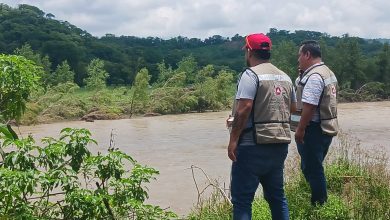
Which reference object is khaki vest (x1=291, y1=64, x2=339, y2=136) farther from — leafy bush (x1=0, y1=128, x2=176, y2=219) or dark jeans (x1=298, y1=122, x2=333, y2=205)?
leafy bush (x1=0, y1=128, x2=176, y2=219)

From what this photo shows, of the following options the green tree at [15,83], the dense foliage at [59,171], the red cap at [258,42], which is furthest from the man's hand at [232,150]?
the green tree at [15,83]

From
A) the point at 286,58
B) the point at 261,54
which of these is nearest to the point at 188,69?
the point at 286,58

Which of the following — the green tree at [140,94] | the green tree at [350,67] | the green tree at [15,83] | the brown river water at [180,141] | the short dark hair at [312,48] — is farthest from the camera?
the green tree at [350,67]

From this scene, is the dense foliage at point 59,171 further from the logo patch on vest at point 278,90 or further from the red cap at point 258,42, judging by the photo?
the red cap at point 258,42

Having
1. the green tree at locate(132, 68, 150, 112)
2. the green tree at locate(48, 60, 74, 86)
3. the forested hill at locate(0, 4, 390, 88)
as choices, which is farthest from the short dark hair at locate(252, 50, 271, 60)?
the forested hill at locate(0, 4, 390, 88)

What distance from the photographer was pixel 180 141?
17438 millimetres

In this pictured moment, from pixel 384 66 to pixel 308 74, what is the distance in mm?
38455

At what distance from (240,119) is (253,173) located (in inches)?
14.4

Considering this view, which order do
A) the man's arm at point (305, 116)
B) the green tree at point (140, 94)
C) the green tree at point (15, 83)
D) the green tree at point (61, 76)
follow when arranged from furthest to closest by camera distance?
the green tree at point (61, 76) < the green tree at point (140, 94) < the man's arm at point (305, 116) < the green tree at point (15, 83)

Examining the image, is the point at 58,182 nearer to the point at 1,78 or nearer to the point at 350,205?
A: the point at 1,78

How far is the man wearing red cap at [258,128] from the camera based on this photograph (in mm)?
3604

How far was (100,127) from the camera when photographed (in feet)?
75.4

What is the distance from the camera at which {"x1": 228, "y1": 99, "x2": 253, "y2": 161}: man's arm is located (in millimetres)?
3570

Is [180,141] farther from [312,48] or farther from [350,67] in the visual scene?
[350,67]
